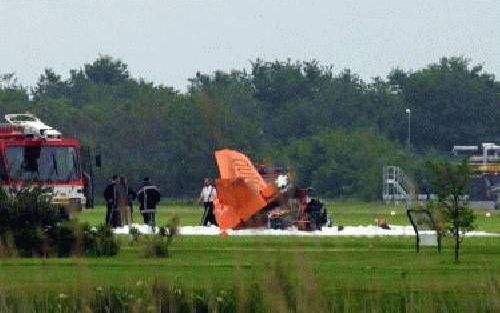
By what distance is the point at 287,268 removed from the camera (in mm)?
19562

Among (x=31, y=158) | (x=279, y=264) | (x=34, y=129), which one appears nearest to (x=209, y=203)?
(x=31, y=158)

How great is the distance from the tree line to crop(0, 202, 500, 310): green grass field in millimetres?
61819

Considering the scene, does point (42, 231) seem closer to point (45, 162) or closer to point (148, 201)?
point (148, 201)

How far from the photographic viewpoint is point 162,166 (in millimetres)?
117312

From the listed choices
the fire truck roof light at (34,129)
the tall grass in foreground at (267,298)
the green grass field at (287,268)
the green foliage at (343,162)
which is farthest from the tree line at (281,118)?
the tall grass in foreground at (267,298)

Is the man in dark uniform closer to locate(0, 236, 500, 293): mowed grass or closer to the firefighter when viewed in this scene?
the firefighter

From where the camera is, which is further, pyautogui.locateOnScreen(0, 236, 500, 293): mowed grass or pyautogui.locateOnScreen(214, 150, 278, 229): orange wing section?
pyautogui.locateOnScreen(214, 150, 278, 229): orange wing section

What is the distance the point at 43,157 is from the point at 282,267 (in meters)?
37.1

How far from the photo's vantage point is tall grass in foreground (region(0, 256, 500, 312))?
62.8 ft

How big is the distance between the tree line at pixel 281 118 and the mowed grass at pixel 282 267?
6186 centimetres

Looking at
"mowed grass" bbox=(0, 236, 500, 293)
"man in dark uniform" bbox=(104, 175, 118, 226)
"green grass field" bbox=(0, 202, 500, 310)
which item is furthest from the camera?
"man in dark uniform" bbox=(104, 175, 118, 226)

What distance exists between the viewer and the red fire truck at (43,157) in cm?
5512

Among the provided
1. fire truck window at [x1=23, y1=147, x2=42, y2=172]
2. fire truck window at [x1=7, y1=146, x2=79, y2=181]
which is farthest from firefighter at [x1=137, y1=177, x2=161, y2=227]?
fire truck window at [x1=23, y1=147, x2=42, y2=172]

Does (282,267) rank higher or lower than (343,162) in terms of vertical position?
lower
